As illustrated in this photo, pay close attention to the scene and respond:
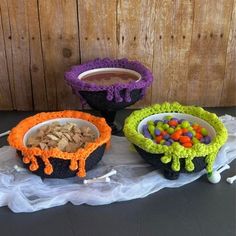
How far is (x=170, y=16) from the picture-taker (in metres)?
1.19

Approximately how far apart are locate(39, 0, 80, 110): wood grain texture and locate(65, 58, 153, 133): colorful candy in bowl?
0.32 feet

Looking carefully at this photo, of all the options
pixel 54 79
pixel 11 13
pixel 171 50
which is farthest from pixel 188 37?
pixel 11 13

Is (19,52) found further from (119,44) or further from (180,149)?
(180,149)

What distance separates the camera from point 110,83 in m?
1.10

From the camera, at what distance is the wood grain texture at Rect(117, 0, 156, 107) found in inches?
46.0

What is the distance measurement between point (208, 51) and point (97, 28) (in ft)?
1.22

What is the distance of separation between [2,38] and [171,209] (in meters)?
0.75

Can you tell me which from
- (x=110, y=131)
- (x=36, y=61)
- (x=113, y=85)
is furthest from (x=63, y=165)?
(x=36, y=61)

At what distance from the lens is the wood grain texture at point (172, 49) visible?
46.4 inches

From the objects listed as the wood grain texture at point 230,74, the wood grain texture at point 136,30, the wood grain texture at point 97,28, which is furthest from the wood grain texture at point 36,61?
the wood grain texture at point 230,74

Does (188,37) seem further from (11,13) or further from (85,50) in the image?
(11,13)

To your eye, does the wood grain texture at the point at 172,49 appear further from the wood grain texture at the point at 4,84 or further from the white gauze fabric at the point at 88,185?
the wood grain texture at the point at 4,84

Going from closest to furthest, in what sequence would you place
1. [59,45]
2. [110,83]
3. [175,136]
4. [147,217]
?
[147,217] < [175,136] < [110,83] < [59,45]

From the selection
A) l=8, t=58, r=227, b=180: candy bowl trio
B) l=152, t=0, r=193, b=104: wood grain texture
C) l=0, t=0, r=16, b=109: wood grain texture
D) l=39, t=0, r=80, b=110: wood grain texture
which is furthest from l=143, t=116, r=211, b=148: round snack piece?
l=0, t=0, r=16, b=109: wood grain texture
